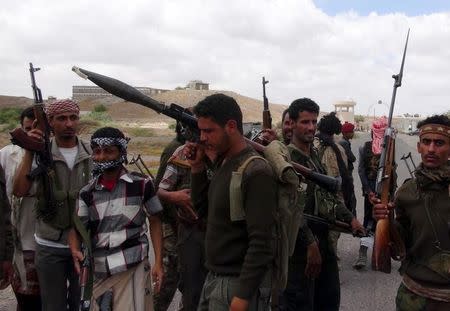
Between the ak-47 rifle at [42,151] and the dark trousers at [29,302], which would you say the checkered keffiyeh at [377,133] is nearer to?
the ak-47 rifle at [42,151]

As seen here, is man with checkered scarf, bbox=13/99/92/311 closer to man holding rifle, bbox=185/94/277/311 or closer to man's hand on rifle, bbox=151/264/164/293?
man's hand on rifle, bbox=151/264/164/293

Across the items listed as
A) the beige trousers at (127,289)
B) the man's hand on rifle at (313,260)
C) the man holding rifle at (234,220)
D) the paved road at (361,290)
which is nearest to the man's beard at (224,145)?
the man holding rifle at (234,220)

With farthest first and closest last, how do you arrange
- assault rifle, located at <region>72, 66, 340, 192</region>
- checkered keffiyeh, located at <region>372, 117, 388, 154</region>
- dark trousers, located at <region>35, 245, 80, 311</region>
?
checkered keffiyeh, located at <region>372, 117, 388, 154</region> < dark trousers, located at <region>35, 245, 80, 311</region> < assault rifle, located at <region>72, 66, 340, 192</region>

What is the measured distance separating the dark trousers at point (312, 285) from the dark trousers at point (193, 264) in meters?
0.59

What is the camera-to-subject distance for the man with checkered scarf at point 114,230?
345cm

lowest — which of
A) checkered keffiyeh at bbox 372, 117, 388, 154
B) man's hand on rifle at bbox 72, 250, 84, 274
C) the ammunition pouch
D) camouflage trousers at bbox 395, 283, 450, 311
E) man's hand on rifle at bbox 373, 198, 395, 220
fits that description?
camouflage trousers at bbox 395, 283, 450, 311

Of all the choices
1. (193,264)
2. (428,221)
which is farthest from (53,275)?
(428,221)

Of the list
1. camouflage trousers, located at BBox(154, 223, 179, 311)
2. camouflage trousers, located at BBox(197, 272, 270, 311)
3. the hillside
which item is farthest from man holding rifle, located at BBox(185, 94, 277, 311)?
the hillside

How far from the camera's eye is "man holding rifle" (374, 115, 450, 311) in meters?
3.11

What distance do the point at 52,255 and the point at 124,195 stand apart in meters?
0.77

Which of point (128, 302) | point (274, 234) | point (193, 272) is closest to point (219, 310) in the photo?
point (274, 234)

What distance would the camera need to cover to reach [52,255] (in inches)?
152

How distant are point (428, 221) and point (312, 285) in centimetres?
110

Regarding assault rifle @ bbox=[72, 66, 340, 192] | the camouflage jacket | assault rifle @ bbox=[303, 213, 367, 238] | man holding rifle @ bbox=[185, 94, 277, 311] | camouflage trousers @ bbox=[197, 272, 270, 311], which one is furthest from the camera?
assault rifle @ bbox=[303, 213, 367, 238]
